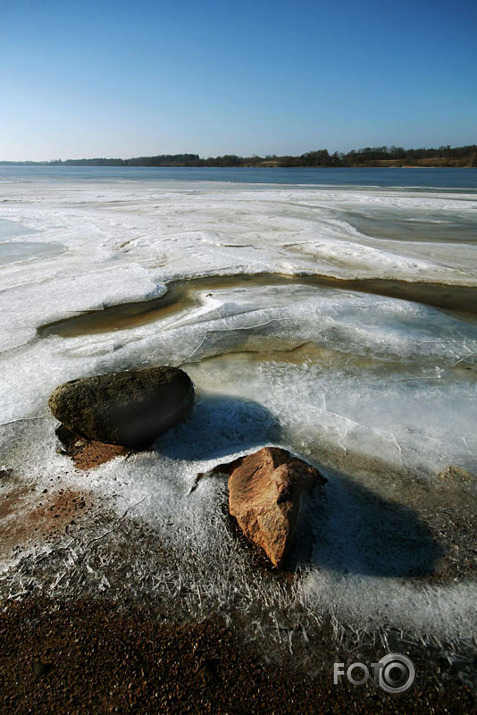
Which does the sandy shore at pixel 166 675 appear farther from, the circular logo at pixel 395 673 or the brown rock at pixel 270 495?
the brown rock at pixel 270 495

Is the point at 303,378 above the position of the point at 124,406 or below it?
below

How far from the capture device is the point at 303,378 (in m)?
3.95

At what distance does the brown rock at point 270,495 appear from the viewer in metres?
2.15

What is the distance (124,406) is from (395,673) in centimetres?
225

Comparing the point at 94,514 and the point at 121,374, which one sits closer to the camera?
the point at 94,514

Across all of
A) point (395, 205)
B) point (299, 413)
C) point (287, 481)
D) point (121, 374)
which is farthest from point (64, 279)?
point (395, 205)

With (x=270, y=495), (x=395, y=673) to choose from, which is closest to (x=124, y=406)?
(x=270, y=495)

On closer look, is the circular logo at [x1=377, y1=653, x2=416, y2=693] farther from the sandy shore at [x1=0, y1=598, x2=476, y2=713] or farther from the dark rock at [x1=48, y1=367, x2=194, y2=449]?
the dark rock at [x1=48, y1=367, x2=194, y2=449]

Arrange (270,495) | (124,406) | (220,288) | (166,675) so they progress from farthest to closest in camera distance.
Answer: (220,288)
(124,406)
(270,495)
(166,675)

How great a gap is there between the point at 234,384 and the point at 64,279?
4.70m

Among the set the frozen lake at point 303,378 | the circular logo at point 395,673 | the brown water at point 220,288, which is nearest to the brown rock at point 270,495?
the frozen lake at point 303,378

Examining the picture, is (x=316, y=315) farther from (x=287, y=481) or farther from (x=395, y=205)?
(x=395, y=205)

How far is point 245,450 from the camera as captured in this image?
2979 mm

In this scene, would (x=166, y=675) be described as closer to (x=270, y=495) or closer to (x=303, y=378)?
(x=270, y=495)
